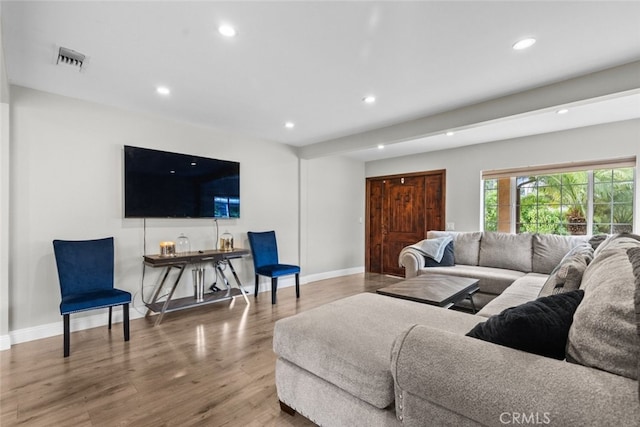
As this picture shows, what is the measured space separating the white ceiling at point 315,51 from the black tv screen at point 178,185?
23.9 inches

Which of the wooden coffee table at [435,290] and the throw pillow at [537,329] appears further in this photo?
the wooden coffee table at [435,290]

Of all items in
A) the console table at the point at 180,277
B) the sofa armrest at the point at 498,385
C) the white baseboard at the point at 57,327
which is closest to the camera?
the sofa armrest at the point at 498,385

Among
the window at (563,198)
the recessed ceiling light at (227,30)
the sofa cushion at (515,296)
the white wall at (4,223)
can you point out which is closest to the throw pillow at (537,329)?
the sofa cushion at (515,296)

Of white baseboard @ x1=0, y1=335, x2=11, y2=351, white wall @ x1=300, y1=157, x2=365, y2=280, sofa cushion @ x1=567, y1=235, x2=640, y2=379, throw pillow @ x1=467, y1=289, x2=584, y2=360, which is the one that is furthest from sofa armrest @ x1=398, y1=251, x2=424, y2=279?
white baseboard @ x1=0, y1=335, x2=11, y2=351

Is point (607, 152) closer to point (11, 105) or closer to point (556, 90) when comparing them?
point (556, 90)

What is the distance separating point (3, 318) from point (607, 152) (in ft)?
21.5

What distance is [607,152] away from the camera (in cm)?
372

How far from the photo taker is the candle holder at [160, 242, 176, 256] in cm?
341

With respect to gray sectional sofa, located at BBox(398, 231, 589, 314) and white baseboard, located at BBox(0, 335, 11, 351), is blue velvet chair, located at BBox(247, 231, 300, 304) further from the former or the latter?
white baseboard, located at BBox(0, 335, 11, 351)

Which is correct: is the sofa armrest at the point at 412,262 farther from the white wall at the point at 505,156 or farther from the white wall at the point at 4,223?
the white wall at the point at 4,223

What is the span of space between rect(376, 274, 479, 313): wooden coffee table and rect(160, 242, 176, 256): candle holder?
7.68 feet

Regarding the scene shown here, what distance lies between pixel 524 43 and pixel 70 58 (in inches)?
126

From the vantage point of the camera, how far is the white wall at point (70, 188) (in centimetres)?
273

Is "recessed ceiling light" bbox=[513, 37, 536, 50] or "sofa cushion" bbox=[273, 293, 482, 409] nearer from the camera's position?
"sofa cushion" bbox=[273, 293, 482, 409]
